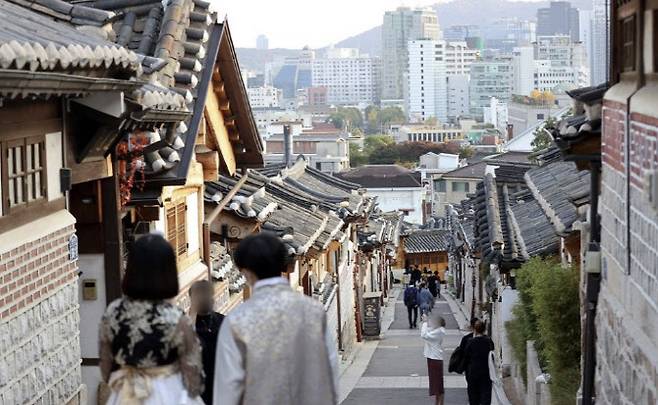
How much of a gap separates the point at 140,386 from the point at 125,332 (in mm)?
316

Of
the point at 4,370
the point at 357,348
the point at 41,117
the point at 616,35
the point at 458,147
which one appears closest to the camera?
the point at 4,370

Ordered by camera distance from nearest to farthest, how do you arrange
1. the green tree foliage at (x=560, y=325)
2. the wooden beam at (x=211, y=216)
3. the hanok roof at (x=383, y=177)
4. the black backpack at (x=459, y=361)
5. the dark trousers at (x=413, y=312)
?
the green tree foliage at (x=560, y=325) → the wooden beam at (x=211, y=216) → the black backpack at (x=459, y=361) → the dark trousers at (x=413, y=312) → the hanok roof at (x=383, y=177)

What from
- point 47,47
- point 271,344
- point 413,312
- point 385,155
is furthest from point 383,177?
point 271,344

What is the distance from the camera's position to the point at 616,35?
12.2 meters

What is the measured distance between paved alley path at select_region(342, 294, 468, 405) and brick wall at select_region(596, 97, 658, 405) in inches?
419

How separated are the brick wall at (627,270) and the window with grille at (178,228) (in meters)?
5.46

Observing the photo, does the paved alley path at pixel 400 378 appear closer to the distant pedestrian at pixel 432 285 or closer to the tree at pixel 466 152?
A: the distant pedestrian at pixel 432 285

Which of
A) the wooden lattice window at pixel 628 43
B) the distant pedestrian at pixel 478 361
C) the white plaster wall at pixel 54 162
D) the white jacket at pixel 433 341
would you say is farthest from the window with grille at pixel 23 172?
the white jacket at pixel 433 341

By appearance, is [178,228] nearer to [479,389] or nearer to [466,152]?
[479,389]

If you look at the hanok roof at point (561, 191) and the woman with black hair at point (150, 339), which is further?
the hanok roof at point (561, 191)

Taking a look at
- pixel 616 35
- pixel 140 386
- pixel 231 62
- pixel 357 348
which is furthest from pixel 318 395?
pixel 357 348

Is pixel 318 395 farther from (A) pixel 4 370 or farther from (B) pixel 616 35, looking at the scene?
(B) pixel 616 35

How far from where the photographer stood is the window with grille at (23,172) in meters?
9.99

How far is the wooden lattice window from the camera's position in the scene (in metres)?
11.2
